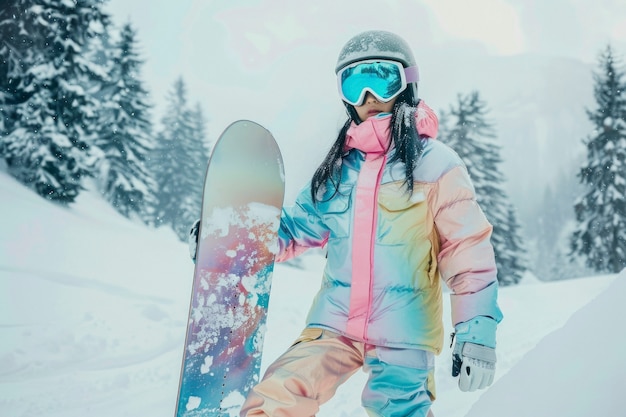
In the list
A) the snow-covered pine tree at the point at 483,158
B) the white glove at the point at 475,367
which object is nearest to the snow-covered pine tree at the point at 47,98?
the snow-covered pine tree at the point at 483,158

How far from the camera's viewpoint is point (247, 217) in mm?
2539

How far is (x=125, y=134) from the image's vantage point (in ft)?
62.4

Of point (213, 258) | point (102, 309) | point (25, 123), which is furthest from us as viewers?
point (25, 123)

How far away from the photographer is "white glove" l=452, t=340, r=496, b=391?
6.04 feet

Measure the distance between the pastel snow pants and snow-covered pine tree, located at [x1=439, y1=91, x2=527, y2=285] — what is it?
15813 millimetres

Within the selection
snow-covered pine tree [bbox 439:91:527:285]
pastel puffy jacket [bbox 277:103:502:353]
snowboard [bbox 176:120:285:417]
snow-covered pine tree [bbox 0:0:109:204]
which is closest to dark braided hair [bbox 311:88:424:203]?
pastel puffy jacket [bbox 277:103:502:353]

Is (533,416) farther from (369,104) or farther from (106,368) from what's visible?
(106,368)

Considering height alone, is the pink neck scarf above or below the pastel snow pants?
above

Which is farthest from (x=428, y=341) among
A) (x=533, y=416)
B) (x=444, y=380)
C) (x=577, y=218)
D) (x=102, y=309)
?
(x=577, y=218)

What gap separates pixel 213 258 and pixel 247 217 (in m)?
0.28

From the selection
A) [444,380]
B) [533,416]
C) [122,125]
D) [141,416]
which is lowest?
[141,416]

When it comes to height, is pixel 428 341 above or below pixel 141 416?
above

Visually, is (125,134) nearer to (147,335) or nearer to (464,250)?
(147,335)

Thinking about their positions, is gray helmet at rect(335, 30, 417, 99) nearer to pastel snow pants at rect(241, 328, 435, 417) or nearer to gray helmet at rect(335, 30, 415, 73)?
gray helmet at rect(335, 30, 415, 73)
